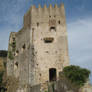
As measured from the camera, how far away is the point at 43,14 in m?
20.9

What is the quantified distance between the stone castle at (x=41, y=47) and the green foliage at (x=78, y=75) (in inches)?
189

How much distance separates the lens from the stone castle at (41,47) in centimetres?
1873

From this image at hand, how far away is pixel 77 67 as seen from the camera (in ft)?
46.4

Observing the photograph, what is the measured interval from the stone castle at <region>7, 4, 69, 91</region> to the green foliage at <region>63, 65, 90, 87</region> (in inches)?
189

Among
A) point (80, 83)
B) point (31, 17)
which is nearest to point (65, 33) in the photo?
point (31, 17)

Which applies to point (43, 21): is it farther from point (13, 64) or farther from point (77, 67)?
point (77, 67)

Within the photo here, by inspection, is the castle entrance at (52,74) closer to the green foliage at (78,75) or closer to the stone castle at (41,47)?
the stone castle at (41,47)

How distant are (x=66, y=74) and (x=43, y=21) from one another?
332 inches

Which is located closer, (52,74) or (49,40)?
(49,40)

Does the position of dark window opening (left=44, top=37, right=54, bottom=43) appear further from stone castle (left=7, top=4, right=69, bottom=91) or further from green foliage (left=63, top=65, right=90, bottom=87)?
green foliage (left=63, top=65, right=90, bottom=87)

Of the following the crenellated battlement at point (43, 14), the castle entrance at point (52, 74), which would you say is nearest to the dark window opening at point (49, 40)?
the crenellated battlement at point (43, 14)

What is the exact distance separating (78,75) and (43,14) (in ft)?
33.3

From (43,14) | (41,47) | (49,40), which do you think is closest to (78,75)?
(41,47)

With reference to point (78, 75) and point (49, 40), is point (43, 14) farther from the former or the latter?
point (78, 75)
